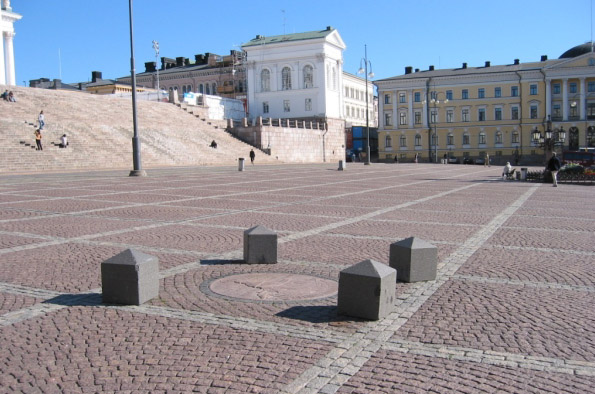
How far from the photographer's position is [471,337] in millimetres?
5016

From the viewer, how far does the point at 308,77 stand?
8069cm

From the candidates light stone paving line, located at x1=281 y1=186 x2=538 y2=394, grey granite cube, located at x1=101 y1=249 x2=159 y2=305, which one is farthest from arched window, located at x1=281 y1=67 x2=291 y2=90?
grey granite cube, located at x1=101 y1=249 x2=159 y2=305

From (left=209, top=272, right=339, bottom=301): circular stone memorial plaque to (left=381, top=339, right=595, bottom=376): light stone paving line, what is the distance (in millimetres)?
1581

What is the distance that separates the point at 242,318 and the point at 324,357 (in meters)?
1.18

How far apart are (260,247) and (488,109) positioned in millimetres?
79795

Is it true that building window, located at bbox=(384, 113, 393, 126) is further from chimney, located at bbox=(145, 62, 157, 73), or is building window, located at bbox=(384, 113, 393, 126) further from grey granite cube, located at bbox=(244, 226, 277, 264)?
grey granite cube, located at bbox=(244, 226, 277, 264)

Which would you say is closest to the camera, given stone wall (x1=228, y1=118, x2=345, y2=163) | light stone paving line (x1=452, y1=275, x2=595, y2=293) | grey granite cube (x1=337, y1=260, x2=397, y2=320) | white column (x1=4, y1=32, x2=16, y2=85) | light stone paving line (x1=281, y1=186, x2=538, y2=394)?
light stone paving line (x1=281, y1=186, x2=538, y2=394)

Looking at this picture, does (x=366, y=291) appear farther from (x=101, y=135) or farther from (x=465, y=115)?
(x=465, y=115)

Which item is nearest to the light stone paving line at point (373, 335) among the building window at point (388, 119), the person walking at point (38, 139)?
the person walking at point (38, 139)

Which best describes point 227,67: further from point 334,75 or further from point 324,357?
point 324,357

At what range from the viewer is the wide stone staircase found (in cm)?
3288

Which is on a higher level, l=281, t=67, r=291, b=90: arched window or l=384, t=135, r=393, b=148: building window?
l=281, t=67, r=291, b=90: arched window

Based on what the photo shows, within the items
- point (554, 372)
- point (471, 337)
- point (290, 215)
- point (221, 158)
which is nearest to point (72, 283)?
point (471, 337)

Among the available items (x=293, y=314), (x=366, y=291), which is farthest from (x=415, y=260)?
(x=293, y=314)
